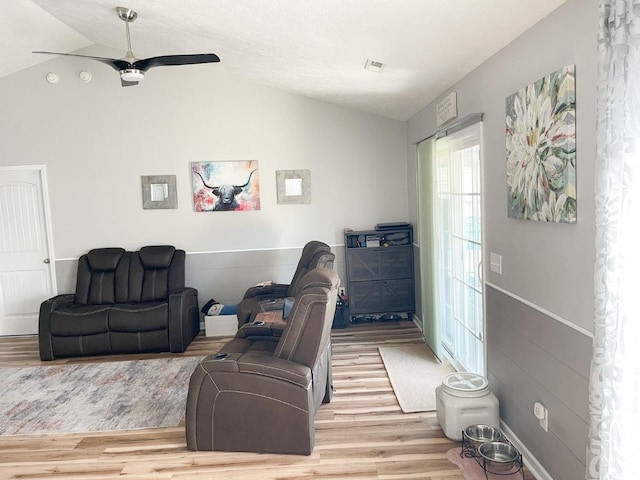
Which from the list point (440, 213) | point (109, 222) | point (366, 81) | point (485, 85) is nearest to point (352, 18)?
point (485, 85)

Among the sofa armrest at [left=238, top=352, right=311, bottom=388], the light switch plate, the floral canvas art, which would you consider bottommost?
the sofa armrest at [left=238, top=352, right=311, bottom=388]

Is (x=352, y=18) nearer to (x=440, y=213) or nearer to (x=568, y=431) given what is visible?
(x=440, y=213)

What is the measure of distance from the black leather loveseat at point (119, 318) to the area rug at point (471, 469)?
301 centimetres

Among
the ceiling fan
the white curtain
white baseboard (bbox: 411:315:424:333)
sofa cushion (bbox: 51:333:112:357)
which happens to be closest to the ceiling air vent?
the ceiling fan

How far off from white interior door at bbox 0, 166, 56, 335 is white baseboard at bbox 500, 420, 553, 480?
17.1 ft

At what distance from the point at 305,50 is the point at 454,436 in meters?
2.99

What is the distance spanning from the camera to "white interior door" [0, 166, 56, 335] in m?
5.69

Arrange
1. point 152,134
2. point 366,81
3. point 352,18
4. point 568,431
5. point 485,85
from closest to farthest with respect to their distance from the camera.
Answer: point 568,431
point 352,18
point 485,85
point 366,81
point 152,134

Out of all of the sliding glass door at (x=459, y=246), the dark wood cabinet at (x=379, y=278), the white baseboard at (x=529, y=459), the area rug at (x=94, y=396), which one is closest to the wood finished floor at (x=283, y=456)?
the area rug at (x=94, y=396)

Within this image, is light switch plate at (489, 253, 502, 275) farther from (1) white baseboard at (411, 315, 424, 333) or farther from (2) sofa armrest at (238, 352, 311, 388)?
(1) white baseboard at (411, 315, 424, 333)

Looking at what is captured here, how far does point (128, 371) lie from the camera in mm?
4438

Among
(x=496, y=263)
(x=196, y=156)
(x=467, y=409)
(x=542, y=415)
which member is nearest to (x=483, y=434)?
(x=467, y=409)

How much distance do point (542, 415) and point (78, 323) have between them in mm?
4219

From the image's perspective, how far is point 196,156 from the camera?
571 cm
